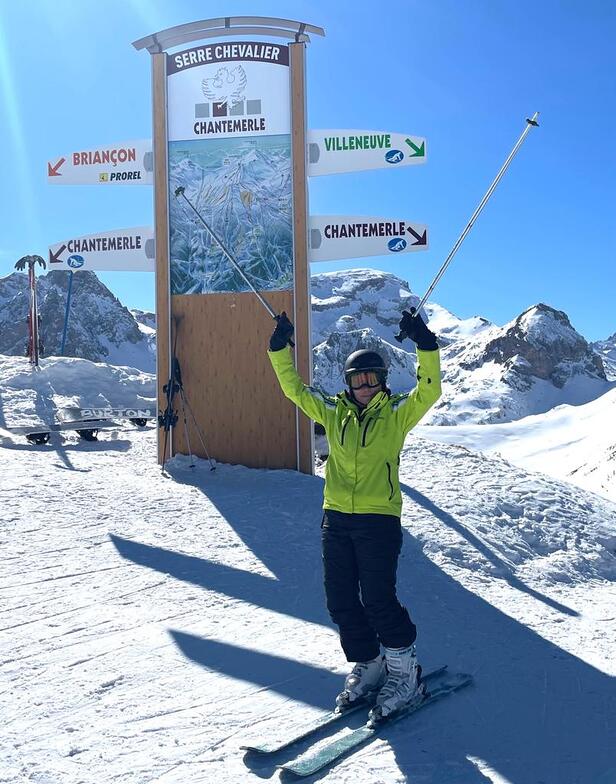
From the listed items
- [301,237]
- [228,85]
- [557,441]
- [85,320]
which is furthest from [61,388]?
[85,320]

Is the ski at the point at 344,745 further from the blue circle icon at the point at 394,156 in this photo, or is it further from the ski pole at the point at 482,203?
the blue circle icon at the point at 394,156

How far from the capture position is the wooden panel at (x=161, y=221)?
9.20 metres

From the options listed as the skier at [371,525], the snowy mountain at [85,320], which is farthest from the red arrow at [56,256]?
the snowy mountain at [85,320]

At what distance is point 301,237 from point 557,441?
38.0 metres

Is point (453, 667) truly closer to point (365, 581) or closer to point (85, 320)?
point (365, 581)

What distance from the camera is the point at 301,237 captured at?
29.3ft

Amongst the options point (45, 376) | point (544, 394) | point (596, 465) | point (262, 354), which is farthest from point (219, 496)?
point (544, 394)

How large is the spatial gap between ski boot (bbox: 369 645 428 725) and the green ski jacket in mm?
682

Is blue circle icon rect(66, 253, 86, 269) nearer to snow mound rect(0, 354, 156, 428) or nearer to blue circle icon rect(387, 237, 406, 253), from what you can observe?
snow mound rect(0, 354, 156, 428)

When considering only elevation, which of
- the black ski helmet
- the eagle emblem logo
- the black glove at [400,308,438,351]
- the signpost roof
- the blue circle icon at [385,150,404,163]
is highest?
the signpost roof

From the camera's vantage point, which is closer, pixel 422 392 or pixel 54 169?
pixel 422 392

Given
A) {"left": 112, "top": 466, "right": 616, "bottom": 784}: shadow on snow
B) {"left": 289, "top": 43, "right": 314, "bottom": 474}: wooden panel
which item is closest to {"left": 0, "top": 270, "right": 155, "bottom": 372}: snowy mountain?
{"left": 289, "top": 43, "right": 314, "bottom": 474}: wooden panel

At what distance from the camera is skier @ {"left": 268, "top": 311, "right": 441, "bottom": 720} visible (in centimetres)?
334

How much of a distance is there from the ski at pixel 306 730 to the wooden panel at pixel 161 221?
618 centimetres
